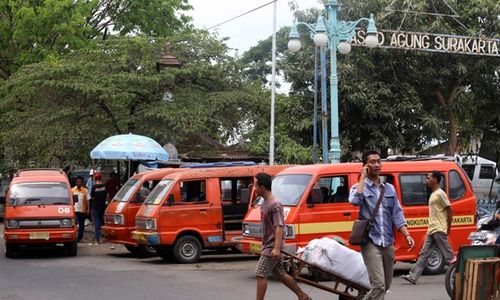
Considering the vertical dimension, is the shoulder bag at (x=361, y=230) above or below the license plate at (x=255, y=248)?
above

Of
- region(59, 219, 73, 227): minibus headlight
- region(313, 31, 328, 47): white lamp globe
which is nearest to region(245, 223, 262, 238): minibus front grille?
region(313, 31, 328, 47): white lamp globe

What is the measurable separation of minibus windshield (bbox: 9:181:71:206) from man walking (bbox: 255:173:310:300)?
31.8 feet

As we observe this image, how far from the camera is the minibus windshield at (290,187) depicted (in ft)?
45.1

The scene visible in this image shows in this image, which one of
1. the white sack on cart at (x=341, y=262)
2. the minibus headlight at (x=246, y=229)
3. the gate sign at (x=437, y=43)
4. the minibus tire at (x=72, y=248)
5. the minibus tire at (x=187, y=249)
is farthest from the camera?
the gate sign at (x=437, y=43)

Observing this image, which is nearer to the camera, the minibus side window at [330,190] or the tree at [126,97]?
the minibus side window at [330,190]

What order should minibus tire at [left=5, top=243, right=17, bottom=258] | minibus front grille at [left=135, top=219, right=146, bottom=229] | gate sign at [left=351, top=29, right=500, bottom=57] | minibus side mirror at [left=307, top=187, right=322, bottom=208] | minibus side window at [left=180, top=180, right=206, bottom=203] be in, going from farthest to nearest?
gate sign at [left=351, top=29, right=500, bottom=57], minibus tire at [left=5, top=243, right=17, bottom=258], minibus side window at [left=180, top=180, right=206, bottom=203], minibus front grille at [left=135, top=219, right=146, bottom=229], minibus side mirror at [left=307, top=187, right=322, bottom=208]

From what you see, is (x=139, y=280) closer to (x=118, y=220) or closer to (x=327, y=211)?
(x=327, y=211)

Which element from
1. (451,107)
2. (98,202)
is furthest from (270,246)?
(451,107)

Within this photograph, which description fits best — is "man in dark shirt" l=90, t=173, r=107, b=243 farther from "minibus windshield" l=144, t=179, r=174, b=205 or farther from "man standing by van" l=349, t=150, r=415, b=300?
"man standing by van" l=349, t=150, r=415, b=300

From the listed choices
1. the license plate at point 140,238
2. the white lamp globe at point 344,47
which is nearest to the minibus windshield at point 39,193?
the license plate at point 140,238

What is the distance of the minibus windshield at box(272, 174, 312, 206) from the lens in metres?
13.8

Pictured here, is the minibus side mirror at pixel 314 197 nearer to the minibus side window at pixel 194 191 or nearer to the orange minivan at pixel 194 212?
the orange minivan at pixel 194 212

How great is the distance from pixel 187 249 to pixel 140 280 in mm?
3261

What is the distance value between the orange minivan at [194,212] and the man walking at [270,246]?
6522 millimetres
